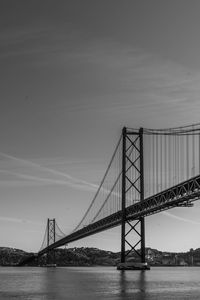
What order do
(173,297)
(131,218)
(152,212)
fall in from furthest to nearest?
(131,218), (152,212), (173,297)

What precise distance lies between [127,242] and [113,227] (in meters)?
8.65

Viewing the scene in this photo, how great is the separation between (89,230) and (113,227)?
38.3 feet

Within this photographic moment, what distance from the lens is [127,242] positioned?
277 ft

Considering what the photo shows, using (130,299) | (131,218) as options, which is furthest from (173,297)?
(131,218)

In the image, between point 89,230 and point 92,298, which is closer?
point 92,298

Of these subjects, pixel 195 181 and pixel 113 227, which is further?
pixel 113 227

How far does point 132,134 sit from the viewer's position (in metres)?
93.1

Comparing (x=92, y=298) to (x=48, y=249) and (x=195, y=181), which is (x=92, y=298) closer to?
(x=195, y=181)

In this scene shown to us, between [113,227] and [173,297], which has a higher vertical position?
[113,227]

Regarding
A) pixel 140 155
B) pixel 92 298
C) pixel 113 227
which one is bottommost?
pixel 92 298

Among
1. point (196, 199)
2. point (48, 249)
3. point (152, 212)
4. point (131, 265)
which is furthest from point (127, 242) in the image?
point (48, 249)

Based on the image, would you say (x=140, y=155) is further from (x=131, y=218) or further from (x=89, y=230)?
(x=89, y=230)

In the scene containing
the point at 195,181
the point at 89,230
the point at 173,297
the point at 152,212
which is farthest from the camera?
the point at 89,230

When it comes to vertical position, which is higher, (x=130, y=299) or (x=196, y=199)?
(x=196, y=199)
